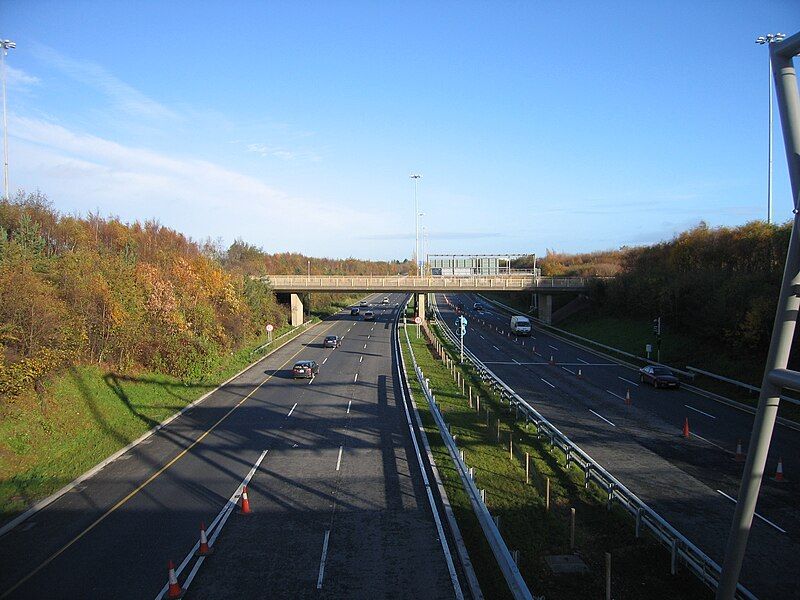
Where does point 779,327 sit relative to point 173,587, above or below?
above

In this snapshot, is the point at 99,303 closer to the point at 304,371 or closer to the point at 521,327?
the point at 304,371

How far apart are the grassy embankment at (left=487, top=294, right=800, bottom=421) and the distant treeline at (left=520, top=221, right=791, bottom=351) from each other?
0.91m

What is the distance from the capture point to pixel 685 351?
37.4 metres

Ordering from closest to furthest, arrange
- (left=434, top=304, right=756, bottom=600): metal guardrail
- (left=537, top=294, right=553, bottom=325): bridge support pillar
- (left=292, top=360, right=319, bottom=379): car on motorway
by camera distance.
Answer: (left=434, top=304, right=756, bottom=600): metal guardrail → (left=292, top=360, right=319, bottom=379): car on motorway → (left=537, top=294, right=553, bottom=325): bridge support pillar

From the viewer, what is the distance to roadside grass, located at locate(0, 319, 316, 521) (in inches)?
620

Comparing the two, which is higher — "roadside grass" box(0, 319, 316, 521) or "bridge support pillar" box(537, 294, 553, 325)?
"bridge support pillar" box(537, 294, 553, 325)

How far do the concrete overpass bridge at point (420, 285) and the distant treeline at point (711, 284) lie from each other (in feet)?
18.9

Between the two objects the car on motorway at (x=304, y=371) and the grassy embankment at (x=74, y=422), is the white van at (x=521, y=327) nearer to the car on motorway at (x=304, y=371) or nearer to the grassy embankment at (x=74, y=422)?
the car on motorway at (x=304, y=371)

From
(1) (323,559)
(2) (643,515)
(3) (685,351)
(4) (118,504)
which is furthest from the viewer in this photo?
(3) (685,351)

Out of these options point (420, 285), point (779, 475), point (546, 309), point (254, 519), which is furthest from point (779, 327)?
point (546, 309)

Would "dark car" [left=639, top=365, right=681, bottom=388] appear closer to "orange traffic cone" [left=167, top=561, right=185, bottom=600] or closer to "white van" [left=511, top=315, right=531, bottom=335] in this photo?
"white van" [left=511, top=315, right=531, bottom=335]

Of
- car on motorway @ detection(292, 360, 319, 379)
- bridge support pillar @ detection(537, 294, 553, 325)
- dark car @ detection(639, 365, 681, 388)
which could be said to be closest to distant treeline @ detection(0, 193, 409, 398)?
car on motorway @ detection(292, 360, 319, 379)

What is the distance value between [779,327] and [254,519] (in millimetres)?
11240

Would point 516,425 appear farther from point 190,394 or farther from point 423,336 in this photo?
point 423,336
